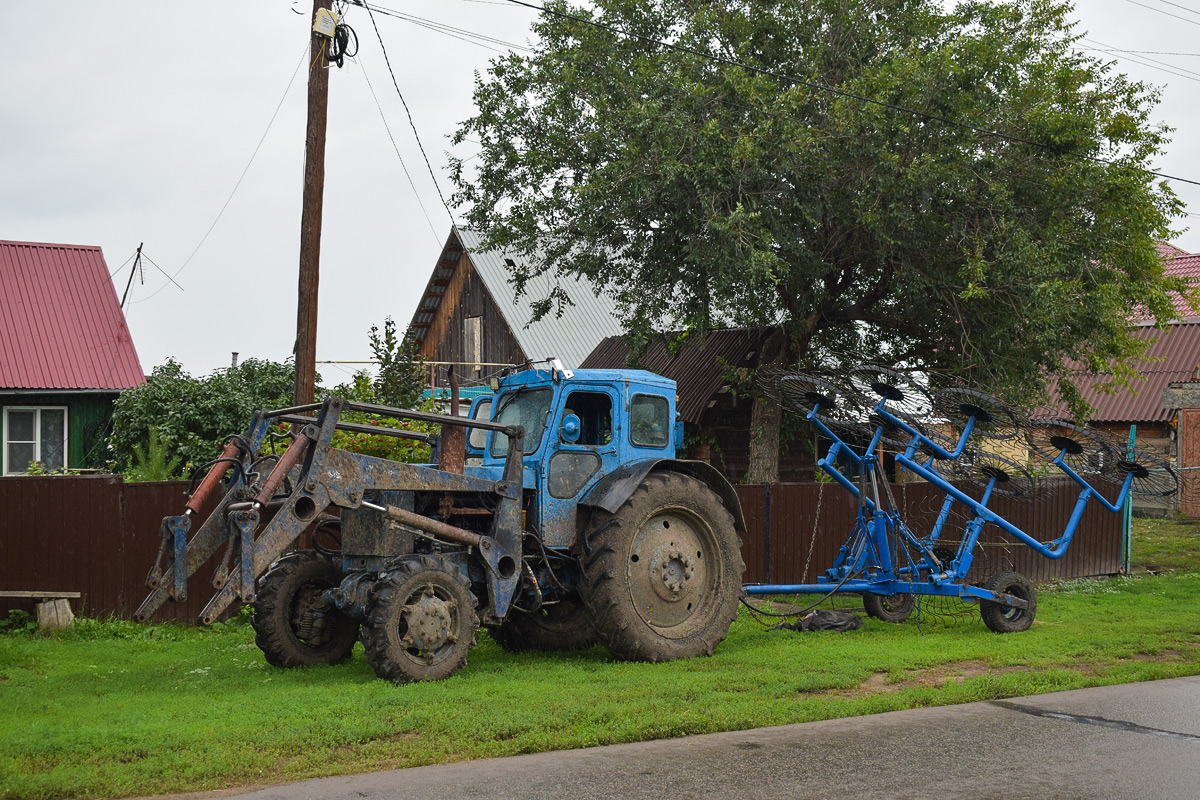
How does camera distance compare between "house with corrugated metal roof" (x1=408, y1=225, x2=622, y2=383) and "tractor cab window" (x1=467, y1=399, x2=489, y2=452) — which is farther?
"house with corrugated metal roof" (x1=408, y1=225, x2=622, y2=383)

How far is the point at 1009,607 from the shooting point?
42.3ft

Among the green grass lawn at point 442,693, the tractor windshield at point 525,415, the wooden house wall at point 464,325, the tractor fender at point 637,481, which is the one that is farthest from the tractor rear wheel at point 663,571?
the wooden house wall at point 464,325

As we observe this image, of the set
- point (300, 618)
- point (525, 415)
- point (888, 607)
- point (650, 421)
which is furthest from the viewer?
point (888, 607)

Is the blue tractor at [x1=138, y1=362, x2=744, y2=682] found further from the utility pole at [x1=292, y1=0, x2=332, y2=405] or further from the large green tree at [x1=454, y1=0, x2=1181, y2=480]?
the large green tree at [x1=454, y1=0, x2=1181, y2=480]

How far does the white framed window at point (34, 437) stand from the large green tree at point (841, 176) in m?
9.41

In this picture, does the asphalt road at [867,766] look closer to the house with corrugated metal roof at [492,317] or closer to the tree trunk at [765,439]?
the tree trunk at [765,439]

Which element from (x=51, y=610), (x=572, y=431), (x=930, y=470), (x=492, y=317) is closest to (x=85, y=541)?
(x=51, y=610)

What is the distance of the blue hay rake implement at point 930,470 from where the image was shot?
12.5 meters

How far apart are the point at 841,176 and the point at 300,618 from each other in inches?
497

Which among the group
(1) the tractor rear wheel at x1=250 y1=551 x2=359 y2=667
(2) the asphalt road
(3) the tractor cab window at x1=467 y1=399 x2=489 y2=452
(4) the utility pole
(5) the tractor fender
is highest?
(4) the utility pole

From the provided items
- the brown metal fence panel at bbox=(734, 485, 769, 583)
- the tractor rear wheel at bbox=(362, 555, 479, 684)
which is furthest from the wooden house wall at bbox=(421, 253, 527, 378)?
the tractor rear wheel at bbox=(362, 555, 479, 684)

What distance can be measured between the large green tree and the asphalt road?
10.0m

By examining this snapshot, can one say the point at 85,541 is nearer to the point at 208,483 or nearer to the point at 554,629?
the point at 208,483

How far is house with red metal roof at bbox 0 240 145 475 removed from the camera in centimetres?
2133
